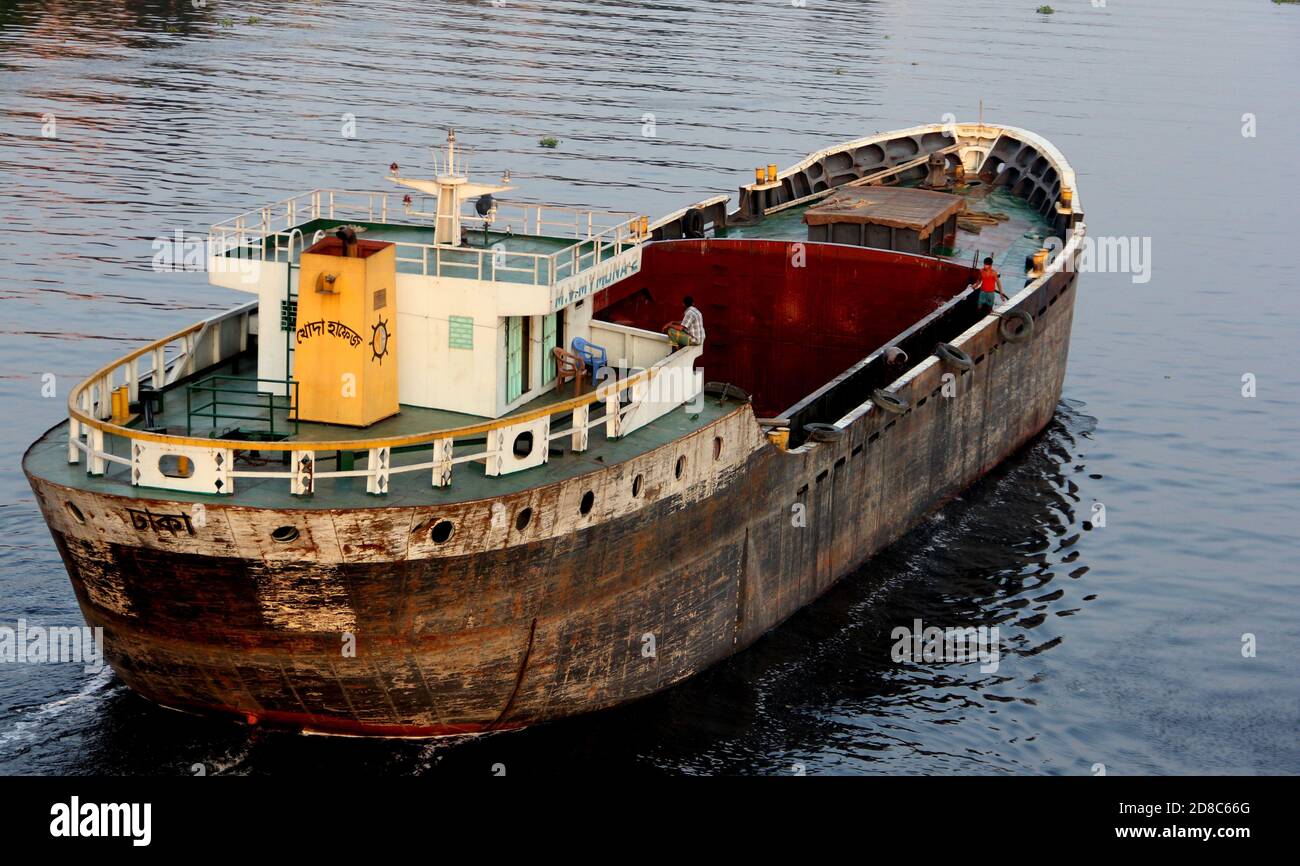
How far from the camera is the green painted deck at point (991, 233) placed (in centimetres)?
4509

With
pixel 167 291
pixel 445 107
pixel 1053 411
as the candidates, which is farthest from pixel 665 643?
pixel 445 107

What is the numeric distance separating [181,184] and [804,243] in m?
33.2

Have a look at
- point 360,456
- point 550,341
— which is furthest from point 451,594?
point 550,341

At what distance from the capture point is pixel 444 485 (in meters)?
23.9

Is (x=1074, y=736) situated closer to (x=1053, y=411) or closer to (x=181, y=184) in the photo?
(x=1053, y=411)

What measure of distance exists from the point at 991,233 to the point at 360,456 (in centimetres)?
2821

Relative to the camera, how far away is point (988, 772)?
89.1 feet

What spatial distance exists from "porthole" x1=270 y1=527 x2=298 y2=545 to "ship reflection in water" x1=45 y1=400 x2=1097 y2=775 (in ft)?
12.5

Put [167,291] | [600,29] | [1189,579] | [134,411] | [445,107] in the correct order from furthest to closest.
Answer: [600,29] → [445,107] → [167,291] → [1189,579] → [134,411]

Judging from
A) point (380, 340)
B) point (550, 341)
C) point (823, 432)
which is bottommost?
point (823, 432)

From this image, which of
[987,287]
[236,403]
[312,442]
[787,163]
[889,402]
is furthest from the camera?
[787,163]

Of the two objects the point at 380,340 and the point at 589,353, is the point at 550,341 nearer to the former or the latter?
the point at 589,353

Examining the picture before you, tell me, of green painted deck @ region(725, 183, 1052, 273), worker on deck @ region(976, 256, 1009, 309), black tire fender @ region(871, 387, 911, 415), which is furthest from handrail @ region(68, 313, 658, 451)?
green painted deck @ region(725, 183, 1052, 273)
